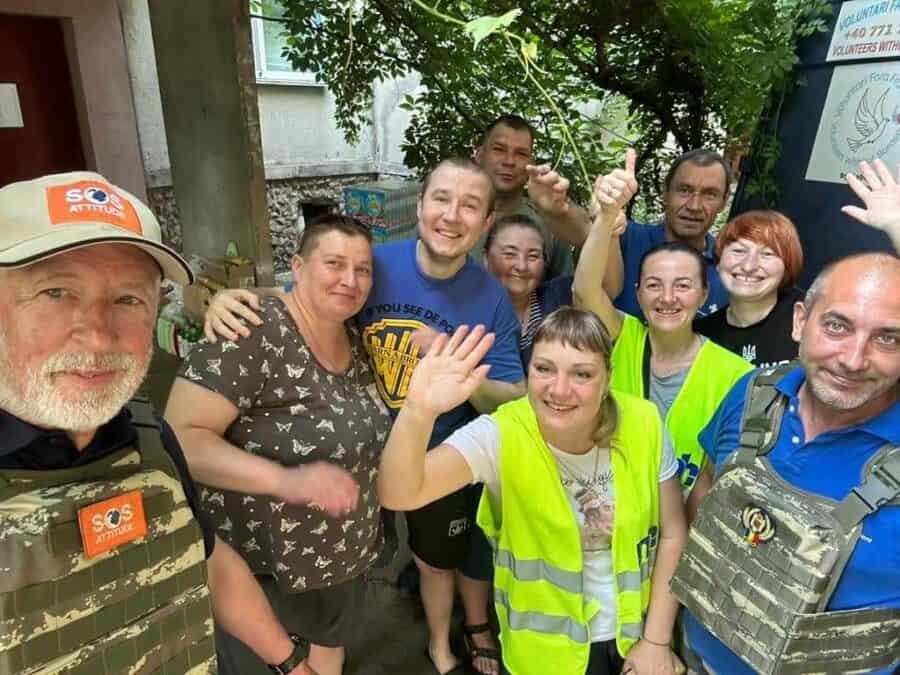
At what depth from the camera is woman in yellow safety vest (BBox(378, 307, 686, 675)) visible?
1.55 m

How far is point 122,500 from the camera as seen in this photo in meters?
1.04

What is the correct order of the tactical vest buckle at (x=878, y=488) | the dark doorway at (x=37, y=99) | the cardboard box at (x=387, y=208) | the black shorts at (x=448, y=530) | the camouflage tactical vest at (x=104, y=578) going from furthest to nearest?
the cardboard box at (x=387, y=208) → the dark doorway at (x=37, y=99) → the black shorts at (x=448, y=530) → the tactical vest buckle at (x=878, y=488) → the camouflage tactical vest at (x=104, y=578)

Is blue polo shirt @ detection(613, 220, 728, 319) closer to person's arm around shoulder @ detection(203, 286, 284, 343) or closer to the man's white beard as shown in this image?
person's arm around shoulder @ detection(203, 286, 284, 343)

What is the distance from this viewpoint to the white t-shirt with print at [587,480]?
161 cm

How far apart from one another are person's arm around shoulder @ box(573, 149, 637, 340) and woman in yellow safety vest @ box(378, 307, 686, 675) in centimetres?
42

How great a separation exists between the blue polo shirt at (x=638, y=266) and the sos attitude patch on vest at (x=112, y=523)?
191 cm

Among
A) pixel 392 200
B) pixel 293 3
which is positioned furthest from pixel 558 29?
pixel 392 200

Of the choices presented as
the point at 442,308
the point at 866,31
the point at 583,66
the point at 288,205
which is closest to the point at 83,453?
Result: the point at 442,308

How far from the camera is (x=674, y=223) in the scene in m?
2.57

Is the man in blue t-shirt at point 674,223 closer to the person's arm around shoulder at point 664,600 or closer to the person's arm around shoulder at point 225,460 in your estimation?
the person's arm around shoulder at point 664,600

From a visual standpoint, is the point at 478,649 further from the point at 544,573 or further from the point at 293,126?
the point at 293,126

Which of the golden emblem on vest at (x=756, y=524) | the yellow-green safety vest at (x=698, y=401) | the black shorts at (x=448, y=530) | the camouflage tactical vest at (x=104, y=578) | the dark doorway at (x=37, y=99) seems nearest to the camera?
the camouflage tactical vest at (x=104, y=578)

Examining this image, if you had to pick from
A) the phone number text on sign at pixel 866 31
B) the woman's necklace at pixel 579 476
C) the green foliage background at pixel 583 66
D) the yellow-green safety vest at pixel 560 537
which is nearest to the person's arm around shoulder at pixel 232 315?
the yellow-green safety vest at pixel 560 537

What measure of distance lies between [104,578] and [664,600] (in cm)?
145
